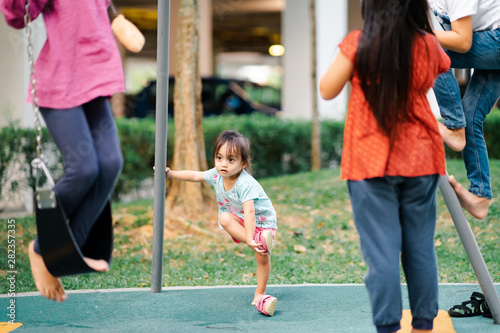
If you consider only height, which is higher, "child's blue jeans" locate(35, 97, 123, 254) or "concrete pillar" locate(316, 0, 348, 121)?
"concrete pillar" locate(316, 0, 348, 121)

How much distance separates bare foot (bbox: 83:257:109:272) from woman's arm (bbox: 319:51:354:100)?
1.20m

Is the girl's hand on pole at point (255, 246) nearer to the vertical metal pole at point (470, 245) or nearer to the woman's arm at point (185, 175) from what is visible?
the woman's arm at point (185, 175)

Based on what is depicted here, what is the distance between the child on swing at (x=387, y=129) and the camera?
9.37 ft

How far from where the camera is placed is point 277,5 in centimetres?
2088

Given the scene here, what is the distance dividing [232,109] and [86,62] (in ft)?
36.0

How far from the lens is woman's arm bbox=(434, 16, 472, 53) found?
3369 mm

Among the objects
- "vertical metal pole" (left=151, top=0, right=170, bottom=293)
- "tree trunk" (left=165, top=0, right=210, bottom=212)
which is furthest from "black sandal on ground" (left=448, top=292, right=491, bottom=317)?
"tree trunk" (left=165, top=0, right=210, bottom=212)

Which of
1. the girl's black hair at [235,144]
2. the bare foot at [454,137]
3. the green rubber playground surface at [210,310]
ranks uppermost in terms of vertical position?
the bare foot at [454,137]

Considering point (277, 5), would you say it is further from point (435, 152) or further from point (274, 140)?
point (435, 152)

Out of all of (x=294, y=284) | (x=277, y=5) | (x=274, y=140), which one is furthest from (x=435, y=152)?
(x=277, y=5)

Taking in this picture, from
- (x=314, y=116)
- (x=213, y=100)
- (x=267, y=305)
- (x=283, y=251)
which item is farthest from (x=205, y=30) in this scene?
(x=267, y=305)

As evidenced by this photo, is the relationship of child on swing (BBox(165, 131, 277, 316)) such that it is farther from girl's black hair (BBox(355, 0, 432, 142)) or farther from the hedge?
the hedge


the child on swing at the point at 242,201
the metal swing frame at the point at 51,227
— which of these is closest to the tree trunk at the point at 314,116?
the child on swing at the point at 242,201

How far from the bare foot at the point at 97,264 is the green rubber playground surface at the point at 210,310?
84 centimetres
